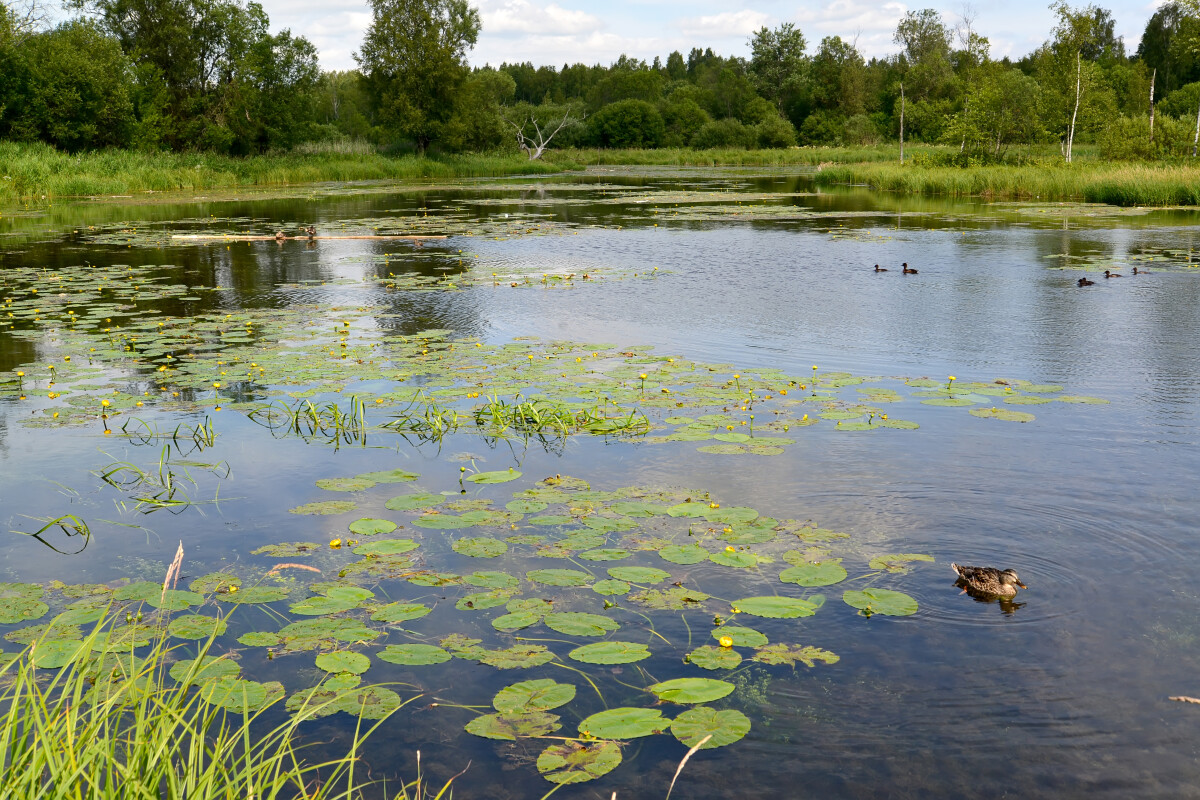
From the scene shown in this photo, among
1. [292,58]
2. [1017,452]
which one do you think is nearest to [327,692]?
[1017,452]

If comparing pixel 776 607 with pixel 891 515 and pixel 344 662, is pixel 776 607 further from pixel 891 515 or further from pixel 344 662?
pixel 344 662

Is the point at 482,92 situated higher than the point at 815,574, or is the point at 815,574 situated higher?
the point at 482,92

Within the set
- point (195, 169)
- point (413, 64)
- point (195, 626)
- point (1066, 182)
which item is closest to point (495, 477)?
point (195, 626)

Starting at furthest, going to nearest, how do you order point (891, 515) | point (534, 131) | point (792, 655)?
point (534, 131) → point (891, 515) → point (792, 655)

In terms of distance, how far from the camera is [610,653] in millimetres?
3623

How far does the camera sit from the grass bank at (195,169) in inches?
1271

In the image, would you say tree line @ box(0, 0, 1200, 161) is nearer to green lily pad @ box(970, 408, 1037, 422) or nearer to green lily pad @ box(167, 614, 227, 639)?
green lily pad @ box(970, 408, 1037, 422)

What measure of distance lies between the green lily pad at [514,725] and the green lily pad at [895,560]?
1880 mm

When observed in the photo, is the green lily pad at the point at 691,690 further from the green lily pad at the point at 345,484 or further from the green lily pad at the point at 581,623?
the green lily pad at the point at 345,484

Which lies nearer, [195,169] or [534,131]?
[195,169]

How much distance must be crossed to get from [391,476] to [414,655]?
2.26m

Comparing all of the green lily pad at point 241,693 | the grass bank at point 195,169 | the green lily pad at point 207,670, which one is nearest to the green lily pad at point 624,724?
the green lily pad at point 241,693

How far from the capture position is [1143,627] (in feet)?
12.9

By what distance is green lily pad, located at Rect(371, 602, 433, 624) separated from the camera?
3.97 m
